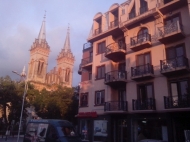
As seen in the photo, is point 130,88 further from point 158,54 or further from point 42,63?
point 42,63

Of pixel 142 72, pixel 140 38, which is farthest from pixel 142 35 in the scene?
pixel 142 72

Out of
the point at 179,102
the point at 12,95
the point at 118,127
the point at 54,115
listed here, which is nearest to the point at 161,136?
the point at 179,102

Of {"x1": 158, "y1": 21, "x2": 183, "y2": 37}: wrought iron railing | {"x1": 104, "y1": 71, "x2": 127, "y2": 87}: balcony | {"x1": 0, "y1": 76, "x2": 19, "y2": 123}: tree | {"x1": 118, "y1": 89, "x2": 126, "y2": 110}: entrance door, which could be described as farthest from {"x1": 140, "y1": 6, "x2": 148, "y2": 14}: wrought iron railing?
{"x1": 0, "y1": 76, "x2": 19, "y2": 123}: tree

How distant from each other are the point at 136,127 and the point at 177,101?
204 inches

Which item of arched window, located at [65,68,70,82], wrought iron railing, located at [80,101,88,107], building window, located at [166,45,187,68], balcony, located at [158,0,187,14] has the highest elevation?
arched window, located at [65,68,70,82]

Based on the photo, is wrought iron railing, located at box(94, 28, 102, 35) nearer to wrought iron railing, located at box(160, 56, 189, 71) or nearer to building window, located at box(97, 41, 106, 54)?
building window, located at box(97, 41, 106, 54)

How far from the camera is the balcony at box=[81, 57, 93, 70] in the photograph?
2655cm

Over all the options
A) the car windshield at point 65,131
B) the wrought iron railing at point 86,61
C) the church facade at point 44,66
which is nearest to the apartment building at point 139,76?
the wrought iron railing at point 86,61

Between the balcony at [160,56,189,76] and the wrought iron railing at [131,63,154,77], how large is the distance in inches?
46.8

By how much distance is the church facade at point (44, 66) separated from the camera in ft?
229

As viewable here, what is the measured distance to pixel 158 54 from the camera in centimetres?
1862

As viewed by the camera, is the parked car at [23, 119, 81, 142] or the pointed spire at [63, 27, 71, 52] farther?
the pointed spire at [63, 27, 71, 52]

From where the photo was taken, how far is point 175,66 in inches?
650

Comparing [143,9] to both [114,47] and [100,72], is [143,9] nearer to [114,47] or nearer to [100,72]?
[114,47]
